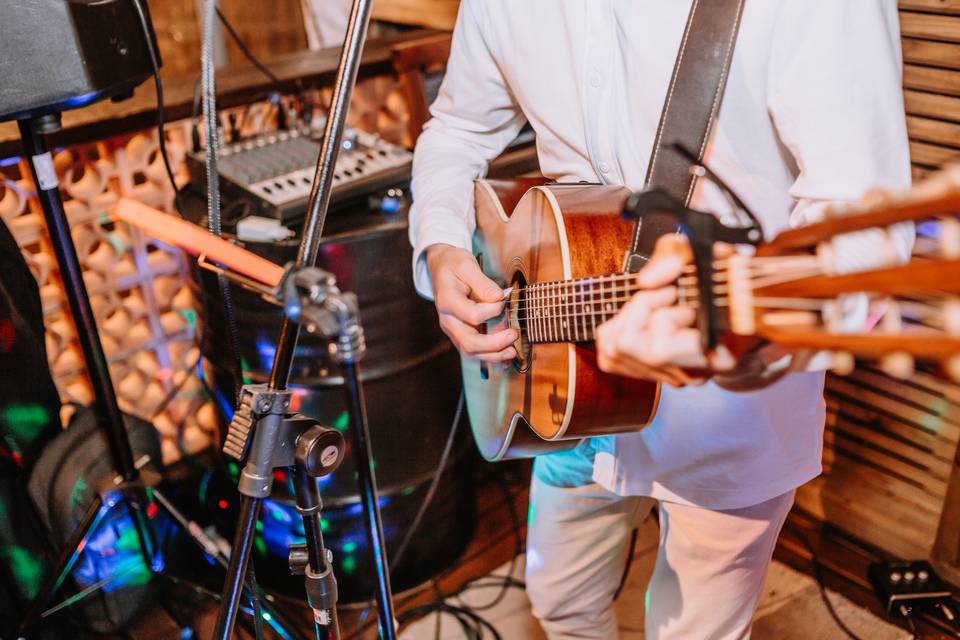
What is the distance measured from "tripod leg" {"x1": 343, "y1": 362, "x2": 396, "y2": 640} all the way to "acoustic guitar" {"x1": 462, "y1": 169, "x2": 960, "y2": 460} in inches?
13.9

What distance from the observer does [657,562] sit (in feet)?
4.79

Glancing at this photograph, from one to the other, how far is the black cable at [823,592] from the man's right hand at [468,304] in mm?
1367

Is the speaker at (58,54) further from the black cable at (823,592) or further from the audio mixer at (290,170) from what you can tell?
the black cable at (823,592)

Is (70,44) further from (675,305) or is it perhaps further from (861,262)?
(861,262)

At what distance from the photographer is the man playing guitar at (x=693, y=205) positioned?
1.01 meters

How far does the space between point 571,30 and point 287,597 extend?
169cm

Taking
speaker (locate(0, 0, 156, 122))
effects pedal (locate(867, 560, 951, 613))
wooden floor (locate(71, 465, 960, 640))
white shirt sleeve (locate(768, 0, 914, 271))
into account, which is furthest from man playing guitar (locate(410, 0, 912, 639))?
effects pedal (locate(867, 560, 951, 613))

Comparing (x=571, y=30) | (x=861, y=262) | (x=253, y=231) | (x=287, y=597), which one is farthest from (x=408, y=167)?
(x=861, y=262)

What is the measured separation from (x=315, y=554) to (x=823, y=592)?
1.71 metres

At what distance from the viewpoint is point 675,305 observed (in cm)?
87

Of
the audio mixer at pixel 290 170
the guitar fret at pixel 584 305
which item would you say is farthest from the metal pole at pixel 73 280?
the guitar fret at pixel 584 305

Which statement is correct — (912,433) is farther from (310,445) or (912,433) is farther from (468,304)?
(310,445)

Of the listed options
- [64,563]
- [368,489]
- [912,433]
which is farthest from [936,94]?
[64,563]

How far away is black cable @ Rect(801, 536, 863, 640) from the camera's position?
2.14m
